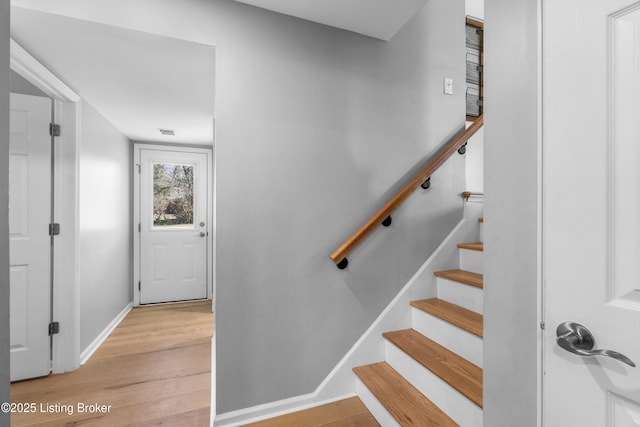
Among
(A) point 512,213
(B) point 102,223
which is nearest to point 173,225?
(B) point 102,223

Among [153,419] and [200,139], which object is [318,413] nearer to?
[153,419]

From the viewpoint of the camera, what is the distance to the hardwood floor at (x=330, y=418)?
1544 mm

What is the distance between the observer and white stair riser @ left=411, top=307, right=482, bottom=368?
146 cm

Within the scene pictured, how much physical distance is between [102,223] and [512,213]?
3258 mm

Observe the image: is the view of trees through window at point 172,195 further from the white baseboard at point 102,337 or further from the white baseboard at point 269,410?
the white baseboard at point 269,410

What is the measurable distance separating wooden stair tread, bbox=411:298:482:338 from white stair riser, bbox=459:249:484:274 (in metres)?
0.32

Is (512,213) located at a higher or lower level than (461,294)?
higher

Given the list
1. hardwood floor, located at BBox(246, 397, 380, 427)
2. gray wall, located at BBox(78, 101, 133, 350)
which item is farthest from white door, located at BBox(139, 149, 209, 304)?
hardwood floor, located at BBox(246, 397, 380, 427)

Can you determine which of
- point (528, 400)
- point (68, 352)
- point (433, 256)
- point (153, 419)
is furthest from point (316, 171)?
point (68, 352)

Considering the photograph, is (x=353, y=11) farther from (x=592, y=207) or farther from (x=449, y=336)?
(x=449, y=336)

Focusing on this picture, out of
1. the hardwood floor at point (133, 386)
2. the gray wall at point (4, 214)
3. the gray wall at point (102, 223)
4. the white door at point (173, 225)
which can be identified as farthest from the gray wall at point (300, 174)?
the white door at point (173, 225)

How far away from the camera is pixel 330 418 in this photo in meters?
1.59

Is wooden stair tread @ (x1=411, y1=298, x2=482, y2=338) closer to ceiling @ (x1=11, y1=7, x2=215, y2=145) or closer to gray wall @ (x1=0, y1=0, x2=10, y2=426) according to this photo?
gray wall @ (x1=0, y1=0, x2=10, y2=426)

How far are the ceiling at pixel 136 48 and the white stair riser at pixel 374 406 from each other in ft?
6.97
